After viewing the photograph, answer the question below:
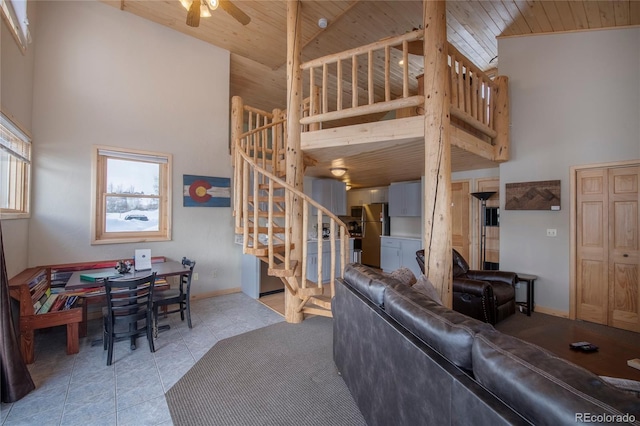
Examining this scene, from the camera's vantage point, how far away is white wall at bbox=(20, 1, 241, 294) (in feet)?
11.0

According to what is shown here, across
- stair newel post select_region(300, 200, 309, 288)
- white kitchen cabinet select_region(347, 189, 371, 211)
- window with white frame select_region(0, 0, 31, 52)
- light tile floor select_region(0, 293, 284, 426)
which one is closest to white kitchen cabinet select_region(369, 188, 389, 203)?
white kitchen cabinet select_region(347, 189, 371, 211)

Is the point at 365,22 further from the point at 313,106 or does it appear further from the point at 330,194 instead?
the point at 330,194

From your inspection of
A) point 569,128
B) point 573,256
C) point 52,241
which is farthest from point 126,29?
point 573,256

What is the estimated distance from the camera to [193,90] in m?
4.45

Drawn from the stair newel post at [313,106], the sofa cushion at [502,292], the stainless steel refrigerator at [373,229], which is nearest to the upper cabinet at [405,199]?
the stainless steel refrigerator at [373,229]

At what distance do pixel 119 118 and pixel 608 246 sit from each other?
6664 millimetres

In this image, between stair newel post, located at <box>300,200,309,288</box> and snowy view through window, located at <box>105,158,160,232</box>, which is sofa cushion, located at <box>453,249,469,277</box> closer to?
stair newel post, located at <box>300,200,309,288</box>

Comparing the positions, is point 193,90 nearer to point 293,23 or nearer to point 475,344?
point 293,23

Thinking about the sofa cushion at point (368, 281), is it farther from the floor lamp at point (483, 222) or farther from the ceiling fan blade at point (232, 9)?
the floor lamp at point (483, 222)

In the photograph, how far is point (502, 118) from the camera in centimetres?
405

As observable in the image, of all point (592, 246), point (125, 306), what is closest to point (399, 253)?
point (592, 246)

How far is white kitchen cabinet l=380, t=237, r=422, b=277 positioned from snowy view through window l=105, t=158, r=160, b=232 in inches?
182

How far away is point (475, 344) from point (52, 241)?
14.9 feet

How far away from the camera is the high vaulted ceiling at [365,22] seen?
3.46m
